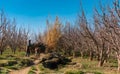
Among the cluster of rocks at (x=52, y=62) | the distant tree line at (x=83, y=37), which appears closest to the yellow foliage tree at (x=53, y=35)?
the distant tree line at (x=83, y=37)

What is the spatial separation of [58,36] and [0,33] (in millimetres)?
17173

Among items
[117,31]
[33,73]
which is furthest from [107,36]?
[33,73]

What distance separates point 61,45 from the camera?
187 feet

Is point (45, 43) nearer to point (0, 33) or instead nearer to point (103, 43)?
point (0, 33)

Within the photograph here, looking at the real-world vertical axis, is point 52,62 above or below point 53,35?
below

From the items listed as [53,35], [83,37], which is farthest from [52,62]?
[53,35]

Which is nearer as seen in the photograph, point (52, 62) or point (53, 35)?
point (52, 62)

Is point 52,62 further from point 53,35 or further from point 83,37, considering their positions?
point 53,35

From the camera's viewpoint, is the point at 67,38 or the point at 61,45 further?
the point at 61,45

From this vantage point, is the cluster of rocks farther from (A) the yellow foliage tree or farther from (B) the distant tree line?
(A) the yellow foliage tree

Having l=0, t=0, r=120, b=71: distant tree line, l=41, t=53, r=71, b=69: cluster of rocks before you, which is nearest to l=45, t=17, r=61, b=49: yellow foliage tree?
l=0, t=0, r=120, b=71: distant tree line

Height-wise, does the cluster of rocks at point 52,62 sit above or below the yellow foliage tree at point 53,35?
below

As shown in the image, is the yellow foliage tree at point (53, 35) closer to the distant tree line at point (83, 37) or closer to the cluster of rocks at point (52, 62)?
the distant tree line at point (83, 37)

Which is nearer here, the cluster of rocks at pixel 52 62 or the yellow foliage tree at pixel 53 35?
the cluster of rocks at pixel 52 62
